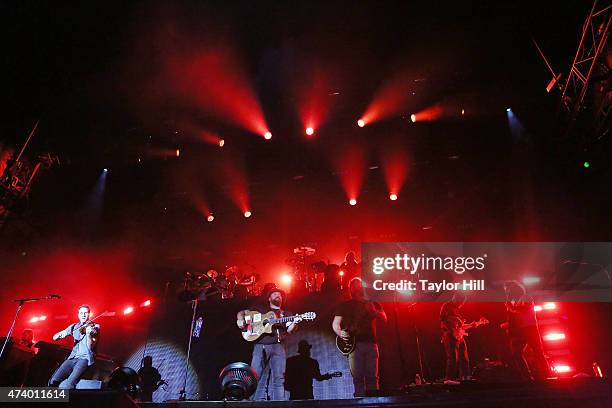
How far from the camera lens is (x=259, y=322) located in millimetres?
7656

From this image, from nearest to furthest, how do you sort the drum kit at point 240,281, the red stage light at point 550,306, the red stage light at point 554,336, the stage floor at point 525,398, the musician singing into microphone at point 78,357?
the stage floor at point 525,398 → the musician singing into microphone at point 78,357 → the red stage light at point 554,336 → the red stage light at point 550,306 → the drum kit at point 240,281

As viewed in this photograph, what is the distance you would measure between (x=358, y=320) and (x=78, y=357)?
4.56 m

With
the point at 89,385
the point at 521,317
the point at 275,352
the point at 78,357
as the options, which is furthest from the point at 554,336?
the point at 78,357

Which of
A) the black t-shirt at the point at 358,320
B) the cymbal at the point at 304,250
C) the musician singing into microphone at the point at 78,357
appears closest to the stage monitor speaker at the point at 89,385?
the musician singing into microphone at the point at 78,357

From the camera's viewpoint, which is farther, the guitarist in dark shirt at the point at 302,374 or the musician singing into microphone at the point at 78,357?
the guitarist in dark shirt at the point at 302,374

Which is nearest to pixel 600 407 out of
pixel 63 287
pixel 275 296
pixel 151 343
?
pixel 275 296

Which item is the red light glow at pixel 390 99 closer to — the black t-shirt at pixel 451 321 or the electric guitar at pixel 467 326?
the black t-shirt at pixel 451 321

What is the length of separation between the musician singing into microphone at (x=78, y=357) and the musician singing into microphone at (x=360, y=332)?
402 centimetres

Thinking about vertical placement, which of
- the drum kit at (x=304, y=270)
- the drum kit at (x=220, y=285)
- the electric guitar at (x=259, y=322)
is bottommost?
the electric guitar at (x=259, y=322)

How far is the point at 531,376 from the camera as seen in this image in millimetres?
7035

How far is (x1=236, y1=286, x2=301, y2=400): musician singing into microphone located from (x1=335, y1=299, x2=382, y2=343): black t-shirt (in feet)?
2.78

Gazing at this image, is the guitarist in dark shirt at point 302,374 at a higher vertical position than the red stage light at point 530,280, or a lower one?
lower

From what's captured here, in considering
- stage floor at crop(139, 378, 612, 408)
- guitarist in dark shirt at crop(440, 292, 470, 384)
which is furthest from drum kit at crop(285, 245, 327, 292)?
A: stage floor at crop(139, 378, 612, 408)

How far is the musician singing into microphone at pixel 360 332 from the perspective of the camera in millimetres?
6953
